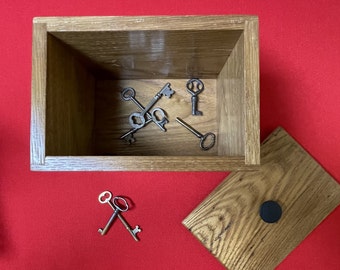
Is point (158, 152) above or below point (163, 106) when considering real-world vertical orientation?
below

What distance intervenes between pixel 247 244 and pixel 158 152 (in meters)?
0.30

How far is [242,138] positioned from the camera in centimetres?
66

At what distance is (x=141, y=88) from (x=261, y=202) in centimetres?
38

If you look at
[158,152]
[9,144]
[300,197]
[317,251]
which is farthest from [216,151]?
[9,144]

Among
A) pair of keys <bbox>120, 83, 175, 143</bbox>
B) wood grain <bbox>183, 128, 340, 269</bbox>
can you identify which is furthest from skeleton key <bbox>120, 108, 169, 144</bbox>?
wood grain <bbox>183, 128, 340, 269</bbox>

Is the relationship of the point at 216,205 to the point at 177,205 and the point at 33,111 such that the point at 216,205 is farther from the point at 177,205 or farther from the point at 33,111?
the point at 33,111

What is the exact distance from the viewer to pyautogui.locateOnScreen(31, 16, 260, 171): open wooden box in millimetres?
625

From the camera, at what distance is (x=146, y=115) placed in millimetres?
885

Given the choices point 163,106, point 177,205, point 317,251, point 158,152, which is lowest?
point 317,251

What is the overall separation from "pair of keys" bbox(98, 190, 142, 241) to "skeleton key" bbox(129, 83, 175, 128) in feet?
0.61

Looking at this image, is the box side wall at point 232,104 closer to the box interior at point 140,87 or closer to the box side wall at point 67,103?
the box interior at point 140,87

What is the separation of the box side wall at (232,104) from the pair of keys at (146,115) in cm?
12

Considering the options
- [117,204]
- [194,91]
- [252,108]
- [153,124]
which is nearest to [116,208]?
[117,204]

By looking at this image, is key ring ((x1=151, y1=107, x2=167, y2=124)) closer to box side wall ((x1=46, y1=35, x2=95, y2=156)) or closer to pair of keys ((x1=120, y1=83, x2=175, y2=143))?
pair of keys ((x1=120, y1=83, x2=175, y2=143))
